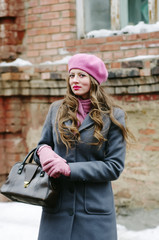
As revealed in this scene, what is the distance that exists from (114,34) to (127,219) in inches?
79.9

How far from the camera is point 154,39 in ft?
13.4

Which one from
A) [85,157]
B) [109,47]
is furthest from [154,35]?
[85,157]

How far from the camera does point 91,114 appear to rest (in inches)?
92.9

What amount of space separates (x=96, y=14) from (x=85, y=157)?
2.70 metres

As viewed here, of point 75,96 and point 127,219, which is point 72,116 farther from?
point 127,219

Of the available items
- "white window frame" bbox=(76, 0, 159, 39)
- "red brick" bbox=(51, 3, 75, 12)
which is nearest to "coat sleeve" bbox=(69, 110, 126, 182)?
"white window frame" bbox=(76, 0, 159, 39)

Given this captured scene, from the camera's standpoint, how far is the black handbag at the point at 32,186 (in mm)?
2199

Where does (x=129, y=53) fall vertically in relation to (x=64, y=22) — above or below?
below

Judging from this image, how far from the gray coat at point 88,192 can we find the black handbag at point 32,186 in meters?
0.10

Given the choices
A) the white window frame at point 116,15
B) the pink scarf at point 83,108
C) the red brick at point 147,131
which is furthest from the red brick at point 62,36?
the pink scarf at point 83,108

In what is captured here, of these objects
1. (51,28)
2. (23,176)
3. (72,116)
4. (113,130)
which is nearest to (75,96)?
(72,116)

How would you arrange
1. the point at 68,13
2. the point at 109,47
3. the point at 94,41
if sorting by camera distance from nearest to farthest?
the point at 109,47 → the point at 94,41 → the point at 68,13

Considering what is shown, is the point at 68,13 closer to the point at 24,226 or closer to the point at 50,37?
the point at 50,37

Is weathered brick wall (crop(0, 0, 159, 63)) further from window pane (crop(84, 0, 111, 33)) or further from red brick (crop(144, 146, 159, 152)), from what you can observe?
red brick (crop(144, 146, 159, 152))
